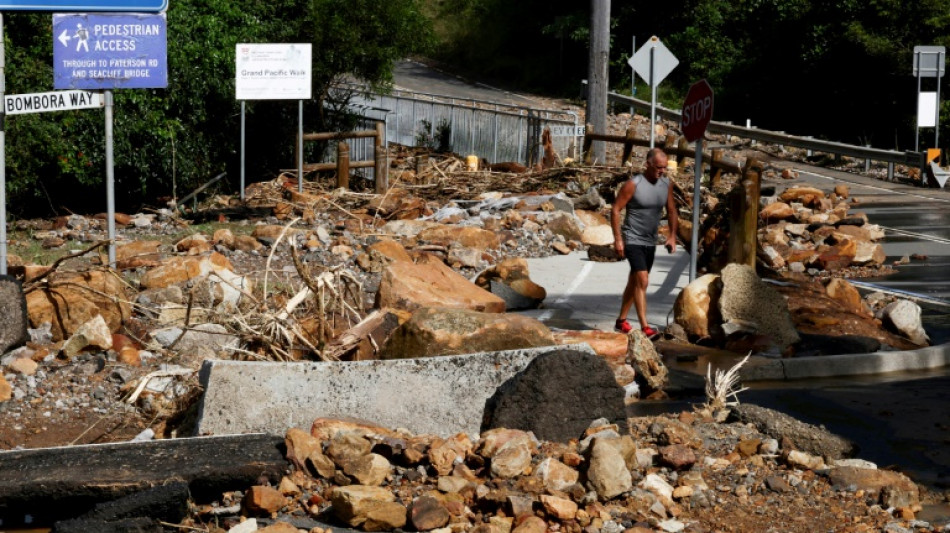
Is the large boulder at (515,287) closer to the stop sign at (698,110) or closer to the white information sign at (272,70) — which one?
the stop sign at (698,110)

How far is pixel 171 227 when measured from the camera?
1997cm

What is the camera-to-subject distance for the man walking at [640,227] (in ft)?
38.8

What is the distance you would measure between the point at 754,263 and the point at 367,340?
5.31m

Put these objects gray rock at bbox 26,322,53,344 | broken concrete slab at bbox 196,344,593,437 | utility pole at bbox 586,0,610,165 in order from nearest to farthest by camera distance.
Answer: broken concrete slab at bbox 196,344,593,437 < gray rock at bbox 26,322,53,344 < utility pole at bbox 586,0,610,165

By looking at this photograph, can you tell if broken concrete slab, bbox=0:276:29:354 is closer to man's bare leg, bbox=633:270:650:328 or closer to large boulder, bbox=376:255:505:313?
large boulder, bbox=376:255:505:313

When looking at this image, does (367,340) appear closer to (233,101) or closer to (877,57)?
(233,101)

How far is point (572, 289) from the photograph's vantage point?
14.3 m

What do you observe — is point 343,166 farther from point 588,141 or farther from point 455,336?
point 455,336

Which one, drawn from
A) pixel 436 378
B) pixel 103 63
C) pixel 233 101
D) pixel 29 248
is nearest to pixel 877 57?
pixel 233 101

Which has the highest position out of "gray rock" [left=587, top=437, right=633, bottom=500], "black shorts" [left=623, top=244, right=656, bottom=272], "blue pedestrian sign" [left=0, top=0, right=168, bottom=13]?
"blue pedestrian sign" [left=0, top=0, right=168, bottom=13]

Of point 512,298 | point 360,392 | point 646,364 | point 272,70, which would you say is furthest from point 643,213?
point 272,70

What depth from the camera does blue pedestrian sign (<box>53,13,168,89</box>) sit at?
1177 centimetres

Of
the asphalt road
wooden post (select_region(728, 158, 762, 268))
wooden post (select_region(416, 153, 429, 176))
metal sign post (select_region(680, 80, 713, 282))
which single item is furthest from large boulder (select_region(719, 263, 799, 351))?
wooden post (select_region(416, 153, 429, 176))

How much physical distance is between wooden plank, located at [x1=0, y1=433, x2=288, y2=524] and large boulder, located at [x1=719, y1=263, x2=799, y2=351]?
5.13 metres
